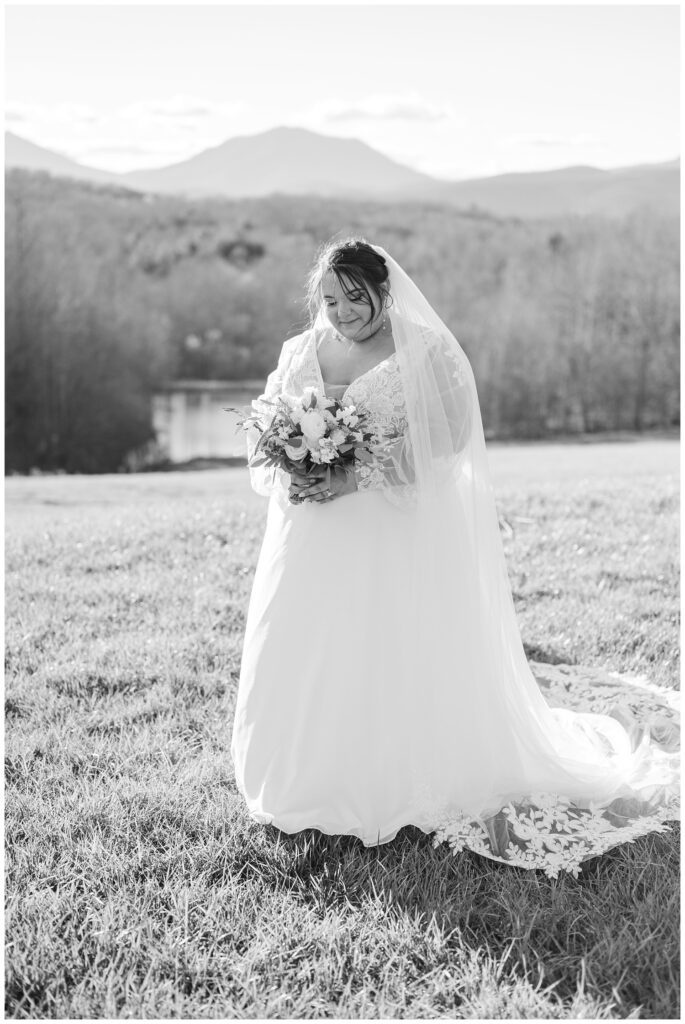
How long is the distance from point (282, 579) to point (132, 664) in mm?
2157

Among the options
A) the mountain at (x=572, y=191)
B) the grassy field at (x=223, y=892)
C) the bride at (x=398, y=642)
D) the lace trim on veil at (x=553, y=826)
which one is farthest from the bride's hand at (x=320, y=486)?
the mountain at (x=572, y=191)

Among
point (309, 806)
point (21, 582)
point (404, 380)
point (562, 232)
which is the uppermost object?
point (562, 232)

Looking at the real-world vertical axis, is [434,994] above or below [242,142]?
below

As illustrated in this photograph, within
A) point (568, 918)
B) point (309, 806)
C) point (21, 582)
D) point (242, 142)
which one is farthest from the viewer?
point (242, 142)

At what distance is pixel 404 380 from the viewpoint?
12.3 feet

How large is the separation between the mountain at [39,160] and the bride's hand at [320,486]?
191 ft

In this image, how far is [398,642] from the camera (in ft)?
12.4

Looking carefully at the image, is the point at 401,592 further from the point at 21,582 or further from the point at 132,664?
the point at 21,582

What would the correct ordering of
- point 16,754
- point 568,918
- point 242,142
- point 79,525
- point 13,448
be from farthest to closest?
point 242,142
point 13,448
point 79,525
point 16,754
point 568,918

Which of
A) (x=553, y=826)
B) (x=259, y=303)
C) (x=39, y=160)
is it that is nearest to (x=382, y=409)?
(x=553, y=826)

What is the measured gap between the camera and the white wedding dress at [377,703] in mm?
3738

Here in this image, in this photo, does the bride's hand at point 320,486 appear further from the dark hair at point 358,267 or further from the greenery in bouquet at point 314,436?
the dark hair at point 358,267

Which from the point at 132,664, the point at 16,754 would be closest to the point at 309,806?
the point at 16,754

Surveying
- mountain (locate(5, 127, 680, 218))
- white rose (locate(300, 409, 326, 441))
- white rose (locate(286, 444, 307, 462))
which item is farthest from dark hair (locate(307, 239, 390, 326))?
mountain (locate(5, 127, 680, 218))
